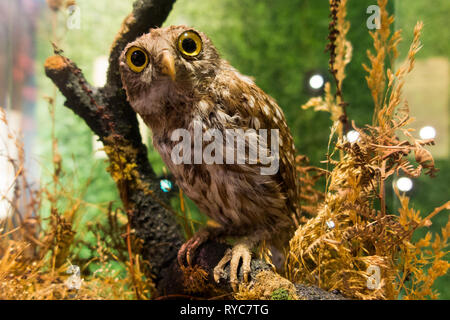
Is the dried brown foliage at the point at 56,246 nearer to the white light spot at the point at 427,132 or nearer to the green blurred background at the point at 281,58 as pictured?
the green blurred background at the point at 281,58

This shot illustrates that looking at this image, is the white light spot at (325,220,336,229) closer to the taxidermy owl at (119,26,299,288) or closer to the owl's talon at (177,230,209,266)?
the taxidermy owl at (119,26,299,288)

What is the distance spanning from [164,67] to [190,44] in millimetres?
152

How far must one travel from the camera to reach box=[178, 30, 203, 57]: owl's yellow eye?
101cm

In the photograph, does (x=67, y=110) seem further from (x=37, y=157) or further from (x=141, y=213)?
(x=141, y=213)

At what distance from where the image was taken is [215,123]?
1021mm

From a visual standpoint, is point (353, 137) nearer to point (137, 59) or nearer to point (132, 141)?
point (137, 59)

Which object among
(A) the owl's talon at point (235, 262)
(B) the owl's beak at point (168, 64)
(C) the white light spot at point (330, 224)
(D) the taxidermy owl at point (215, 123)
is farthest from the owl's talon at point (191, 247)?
(B) the owl's beak at point (168, 64)

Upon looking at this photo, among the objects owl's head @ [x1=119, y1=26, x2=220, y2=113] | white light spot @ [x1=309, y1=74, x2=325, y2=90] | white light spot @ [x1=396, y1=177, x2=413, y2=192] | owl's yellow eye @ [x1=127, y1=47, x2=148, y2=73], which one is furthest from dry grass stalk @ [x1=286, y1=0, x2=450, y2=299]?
owl's yellow eye @ [x1=127, y1=47, x2=148, y2=73]

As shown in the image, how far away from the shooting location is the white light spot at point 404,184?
1055 millimetres

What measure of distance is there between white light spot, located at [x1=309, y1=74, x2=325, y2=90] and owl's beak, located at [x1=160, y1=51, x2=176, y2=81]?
2.52 ft

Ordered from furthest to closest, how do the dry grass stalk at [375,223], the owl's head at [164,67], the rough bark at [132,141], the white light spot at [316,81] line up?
the white light spot at [316,81], the rough bark at [132,141], the owl's head at [164,67], the dry grass stalk at [375,223]

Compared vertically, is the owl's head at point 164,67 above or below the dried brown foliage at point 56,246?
above

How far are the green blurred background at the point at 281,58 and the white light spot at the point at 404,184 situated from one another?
0.04 metres
